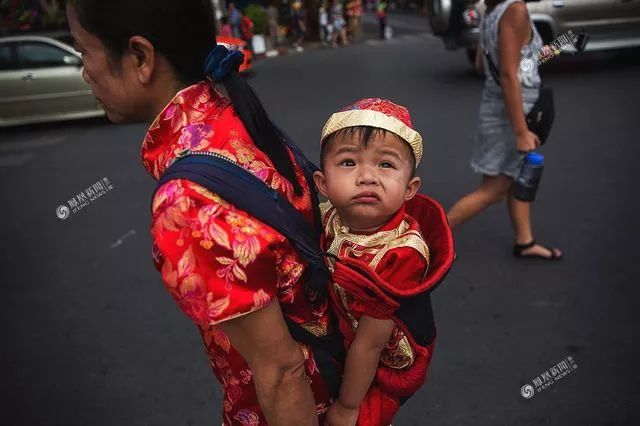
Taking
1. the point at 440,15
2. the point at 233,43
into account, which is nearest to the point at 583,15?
the point at 440,15

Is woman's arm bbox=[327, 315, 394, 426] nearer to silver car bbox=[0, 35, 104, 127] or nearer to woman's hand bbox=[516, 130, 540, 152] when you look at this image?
woman's hand bbox=[516, 130, 540, 152]

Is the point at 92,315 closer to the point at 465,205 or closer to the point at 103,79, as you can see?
the point at 465,205

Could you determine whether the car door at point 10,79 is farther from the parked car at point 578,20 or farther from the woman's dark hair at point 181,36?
the woman's dark hair at point 181,36

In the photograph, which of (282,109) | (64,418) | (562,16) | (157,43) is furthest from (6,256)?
(562,16)

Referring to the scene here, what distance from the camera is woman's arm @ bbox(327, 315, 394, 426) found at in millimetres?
1195

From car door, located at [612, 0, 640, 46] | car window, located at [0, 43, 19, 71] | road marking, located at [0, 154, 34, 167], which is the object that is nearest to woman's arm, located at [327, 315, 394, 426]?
road marking, located at [0, 154, 34, 167]

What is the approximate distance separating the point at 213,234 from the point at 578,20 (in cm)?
906

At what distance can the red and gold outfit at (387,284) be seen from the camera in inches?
46.3

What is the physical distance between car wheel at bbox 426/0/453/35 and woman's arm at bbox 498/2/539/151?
623cm

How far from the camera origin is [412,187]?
1.32m

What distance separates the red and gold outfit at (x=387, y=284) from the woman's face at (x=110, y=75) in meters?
0.50

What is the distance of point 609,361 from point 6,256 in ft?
13.6

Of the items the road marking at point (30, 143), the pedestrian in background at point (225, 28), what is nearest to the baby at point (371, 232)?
the road marking at point (30, 143)

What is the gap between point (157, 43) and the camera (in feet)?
3.44
